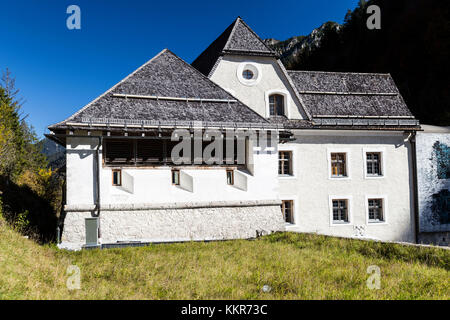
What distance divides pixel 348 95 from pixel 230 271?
1637 cm

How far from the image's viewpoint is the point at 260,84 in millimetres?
19172

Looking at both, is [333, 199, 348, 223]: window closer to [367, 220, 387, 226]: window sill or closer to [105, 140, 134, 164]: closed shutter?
[367, 220, 387, 226]: window sill

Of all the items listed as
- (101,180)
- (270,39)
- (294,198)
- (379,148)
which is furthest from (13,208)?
(270,39)

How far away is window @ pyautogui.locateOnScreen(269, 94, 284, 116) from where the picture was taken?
63.5 feet

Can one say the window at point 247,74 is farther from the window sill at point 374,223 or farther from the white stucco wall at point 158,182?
the window sill at point 374,223

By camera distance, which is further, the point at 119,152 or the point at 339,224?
the point at 339,224

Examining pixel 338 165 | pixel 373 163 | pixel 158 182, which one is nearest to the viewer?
A: pixel 158 182

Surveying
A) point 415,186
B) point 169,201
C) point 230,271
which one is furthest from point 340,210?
point 230,271

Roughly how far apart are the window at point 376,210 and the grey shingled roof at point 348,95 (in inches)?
199

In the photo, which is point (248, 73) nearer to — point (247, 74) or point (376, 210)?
point (247, 74)

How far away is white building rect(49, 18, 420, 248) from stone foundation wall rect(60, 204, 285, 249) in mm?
40

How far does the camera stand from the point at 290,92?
1934cm

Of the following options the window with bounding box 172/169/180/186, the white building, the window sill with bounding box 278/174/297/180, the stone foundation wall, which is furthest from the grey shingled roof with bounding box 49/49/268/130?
the window sill with bounding box 278/174/297/180

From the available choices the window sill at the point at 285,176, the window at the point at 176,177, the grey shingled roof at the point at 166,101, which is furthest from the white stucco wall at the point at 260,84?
the window at the point at 176,177
